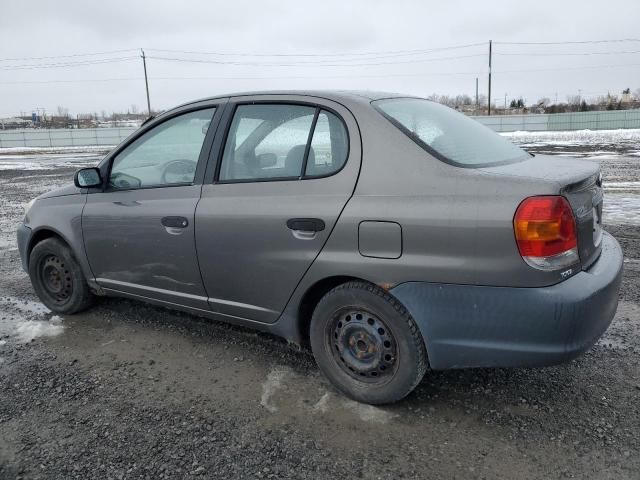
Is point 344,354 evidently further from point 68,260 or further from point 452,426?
point 68,260

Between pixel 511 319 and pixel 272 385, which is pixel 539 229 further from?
pixel 272 385

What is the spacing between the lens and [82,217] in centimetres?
402

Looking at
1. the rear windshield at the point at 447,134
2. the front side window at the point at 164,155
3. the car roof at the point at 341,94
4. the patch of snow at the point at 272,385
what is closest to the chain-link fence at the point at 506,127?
the rear windshield at the point at 447,134

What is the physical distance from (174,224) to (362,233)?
1414mm

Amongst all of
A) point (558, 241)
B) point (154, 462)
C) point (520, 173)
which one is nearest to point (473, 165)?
point (520, 173)

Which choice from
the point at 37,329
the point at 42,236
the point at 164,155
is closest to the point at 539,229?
the point at 164,155

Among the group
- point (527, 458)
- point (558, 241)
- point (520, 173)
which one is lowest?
point (527, 458)

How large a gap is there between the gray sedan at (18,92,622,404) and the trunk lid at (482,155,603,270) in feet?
0.05

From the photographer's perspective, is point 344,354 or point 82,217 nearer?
point 344,354

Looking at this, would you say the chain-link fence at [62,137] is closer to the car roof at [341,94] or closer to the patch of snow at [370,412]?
the car roof at [341,94]

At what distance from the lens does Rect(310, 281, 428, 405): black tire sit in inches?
106

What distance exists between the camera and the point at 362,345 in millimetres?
2883

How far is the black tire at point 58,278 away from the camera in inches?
168

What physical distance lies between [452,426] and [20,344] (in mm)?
3173
